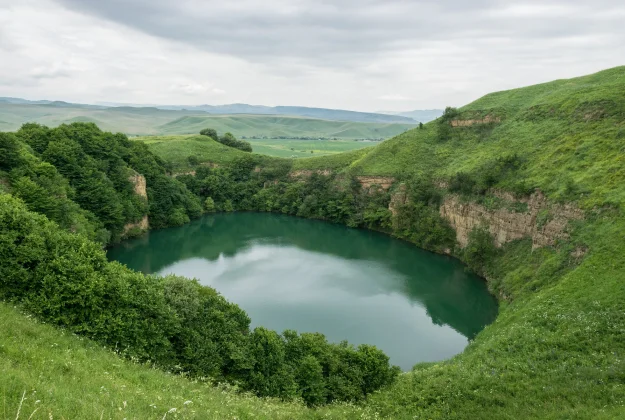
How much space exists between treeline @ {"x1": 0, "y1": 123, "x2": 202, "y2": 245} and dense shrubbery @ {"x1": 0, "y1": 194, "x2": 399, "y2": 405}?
17.5 m

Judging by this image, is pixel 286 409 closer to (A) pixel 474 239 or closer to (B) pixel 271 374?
(B) pixel 271 374

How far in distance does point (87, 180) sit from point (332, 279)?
29.0 m

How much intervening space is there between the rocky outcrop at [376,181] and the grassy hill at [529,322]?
5.75 meters

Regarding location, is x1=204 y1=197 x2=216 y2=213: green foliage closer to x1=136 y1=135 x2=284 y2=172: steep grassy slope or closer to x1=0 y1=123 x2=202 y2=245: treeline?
x1=0 y1=123 x2=202 y2=245: treeline

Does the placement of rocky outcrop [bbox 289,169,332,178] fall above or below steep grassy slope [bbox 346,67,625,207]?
below

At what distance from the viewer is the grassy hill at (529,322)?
468 inches

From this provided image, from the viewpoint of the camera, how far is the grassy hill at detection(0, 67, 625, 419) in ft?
39.0

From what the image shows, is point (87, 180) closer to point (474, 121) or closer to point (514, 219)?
point (514, 219)

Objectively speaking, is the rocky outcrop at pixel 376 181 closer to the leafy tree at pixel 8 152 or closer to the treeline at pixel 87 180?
the treeline at pixel 87 180

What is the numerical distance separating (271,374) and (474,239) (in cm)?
2956

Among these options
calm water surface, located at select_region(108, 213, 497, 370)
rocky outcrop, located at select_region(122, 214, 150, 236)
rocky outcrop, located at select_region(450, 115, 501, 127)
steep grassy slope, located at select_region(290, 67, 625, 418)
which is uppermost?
rocky outcrop, located at select_region(450, 115, 501, 127)

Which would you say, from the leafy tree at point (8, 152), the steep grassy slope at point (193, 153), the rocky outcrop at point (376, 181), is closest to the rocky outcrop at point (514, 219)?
the rocky outcrop at point (376, 181)

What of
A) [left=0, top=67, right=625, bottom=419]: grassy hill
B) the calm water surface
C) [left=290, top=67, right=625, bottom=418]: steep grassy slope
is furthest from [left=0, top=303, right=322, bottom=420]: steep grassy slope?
the calm water surface

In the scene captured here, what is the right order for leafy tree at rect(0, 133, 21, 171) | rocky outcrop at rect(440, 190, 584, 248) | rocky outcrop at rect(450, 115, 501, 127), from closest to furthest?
rocky outcrop at rect(440, 190, 584, 248), leafy tree at rect(0, 133, 21, 171), rocky outcrop at rect(450, 115, 501, 127)
